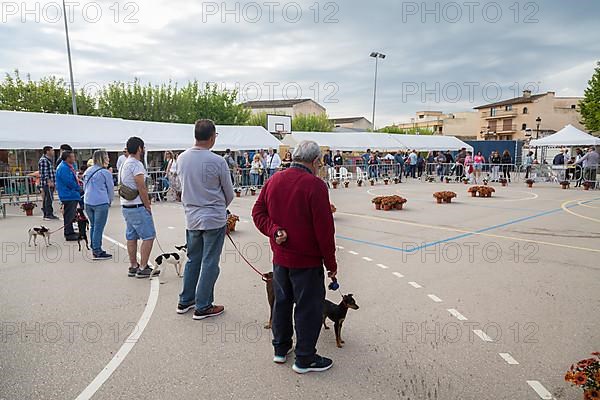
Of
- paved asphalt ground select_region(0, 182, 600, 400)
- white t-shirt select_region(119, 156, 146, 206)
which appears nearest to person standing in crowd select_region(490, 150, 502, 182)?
paved asphalt ground select_region(0, 182, 600, 400)

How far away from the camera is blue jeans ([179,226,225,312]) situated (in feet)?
15.1

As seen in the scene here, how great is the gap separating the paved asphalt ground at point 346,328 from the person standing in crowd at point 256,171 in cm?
1203

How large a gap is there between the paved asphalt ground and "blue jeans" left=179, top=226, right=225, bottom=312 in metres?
0.31

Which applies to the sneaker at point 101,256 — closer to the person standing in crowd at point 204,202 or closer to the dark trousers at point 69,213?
the dark trousers at point 69,213

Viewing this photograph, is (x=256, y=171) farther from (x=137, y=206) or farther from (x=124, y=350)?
(x=124, y=350)

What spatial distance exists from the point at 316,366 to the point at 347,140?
29.1 metres

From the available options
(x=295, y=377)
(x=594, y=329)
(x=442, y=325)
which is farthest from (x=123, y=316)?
(x=594, y=329)

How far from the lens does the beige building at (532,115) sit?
7150 cm

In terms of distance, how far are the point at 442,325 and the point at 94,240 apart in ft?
19.3

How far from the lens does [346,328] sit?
177 inches

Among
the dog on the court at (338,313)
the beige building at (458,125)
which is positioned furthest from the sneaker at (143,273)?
the beige building at (458,125)

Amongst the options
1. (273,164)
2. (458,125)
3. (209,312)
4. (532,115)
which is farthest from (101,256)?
(458,125)

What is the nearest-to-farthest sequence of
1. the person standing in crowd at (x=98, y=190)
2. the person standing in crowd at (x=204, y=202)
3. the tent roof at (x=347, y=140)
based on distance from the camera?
the person standing in crowd at (x=204, y=202), the person standing in crowd at (x=98, y=190), the tent roof at (x=347, y=140)

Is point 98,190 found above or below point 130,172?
below
